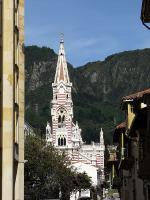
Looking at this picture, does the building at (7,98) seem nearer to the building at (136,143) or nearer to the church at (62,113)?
the building at (136,143)

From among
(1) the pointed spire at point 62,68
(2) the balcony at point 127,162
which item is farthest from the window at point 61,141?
(2) the balcony at point 127,162

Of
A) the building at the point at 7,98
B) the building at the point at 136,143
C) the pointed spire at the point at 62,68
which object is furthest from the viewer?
the pointed spire at the point at 62,68

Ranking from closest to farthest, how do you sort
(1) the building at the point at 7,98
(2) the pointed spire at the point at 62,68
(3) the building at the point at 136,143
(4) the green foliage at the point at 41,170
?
(1) the building at the point at 7,98, (3) the building at the point at 136,143, (4) the green foliage at the point at 41,170, (2) the pointed spire at the point at 62,68

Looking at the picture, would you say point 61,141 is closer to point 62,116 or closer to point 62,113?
point 62,116

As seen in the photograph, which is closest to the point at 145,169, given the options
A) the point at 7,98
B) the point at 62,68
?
the point at 7,98

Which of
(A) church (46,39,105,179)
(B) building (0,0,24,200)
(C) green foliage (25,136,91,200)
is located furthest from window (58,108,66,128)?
(B) building (0,0,24,200)

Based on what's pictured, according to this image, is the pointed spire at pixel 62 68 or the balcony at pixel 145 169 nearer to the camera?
the balcony at pixel 145 169

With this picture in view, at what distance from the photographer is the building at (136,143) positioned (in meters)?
34.2

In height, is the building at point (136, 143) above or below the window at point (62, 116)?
below

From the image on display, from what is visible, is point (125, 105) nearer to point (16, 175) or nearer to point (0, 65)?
point (16, 175)

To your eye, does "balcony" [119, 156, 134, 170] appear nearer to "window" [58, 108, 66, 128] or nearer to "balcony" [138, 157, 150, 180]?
"balcony" [138, 157, 150, 180]

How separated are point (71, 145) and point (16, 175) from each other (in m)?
166

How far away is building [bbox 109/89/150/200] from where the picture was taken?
34.2 metres

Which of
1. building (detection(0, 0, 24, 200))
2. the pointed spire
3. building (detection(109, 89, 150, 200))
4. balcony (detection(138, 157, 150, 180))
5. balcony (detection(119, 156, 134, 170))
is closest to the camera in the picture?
building (detection(0, 0, 24, 200))
